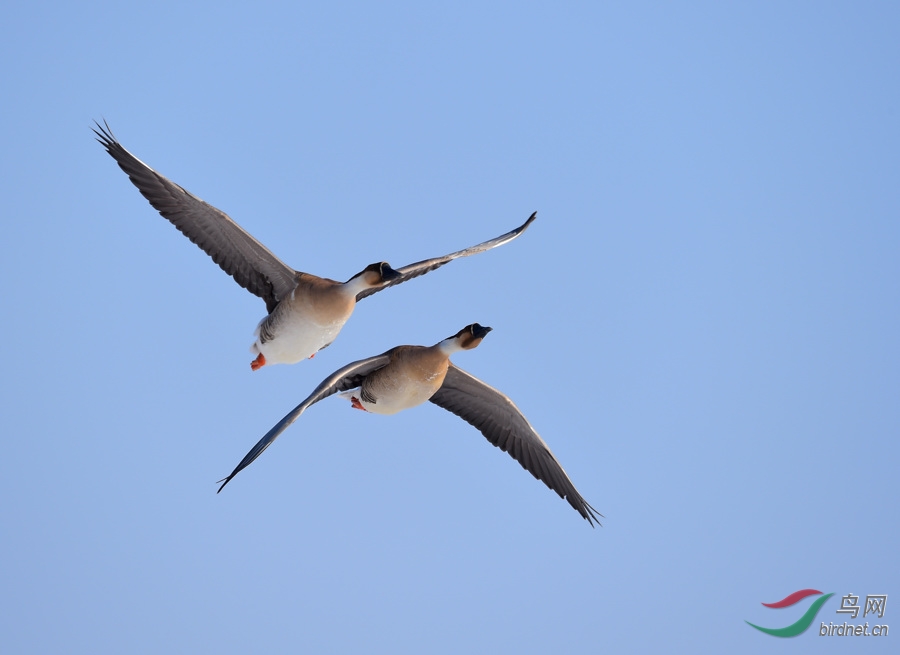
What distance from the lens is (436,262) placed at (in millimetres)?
11383

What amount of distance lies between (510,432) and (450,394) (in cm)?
78

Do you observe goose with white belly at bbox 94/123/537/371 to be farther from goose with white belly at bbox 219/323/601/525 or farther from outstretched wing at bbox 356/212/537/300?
goose with white belly at bbox 219/323/601/525

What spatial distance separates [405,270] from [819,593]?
732cm

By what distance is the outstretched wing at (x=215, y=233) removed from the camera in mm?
11289

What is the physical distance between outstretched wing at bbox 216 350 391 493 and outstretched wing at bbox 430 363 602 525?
3.38ft

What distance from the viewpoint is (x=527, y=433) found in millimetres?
12008

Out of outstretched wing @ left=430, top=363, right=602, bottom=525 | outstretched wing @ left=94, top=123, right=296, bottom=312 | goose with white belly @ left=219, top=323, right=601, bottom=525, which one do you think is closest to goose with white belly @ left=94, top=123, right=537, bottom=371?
outstretched wing @ left=94, top=123, right=296, bottom=312

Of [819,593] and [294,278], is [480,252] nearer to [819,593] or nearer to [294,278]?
[294,278]

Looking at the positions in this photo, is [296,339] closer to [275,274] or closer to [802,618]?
[275,274]

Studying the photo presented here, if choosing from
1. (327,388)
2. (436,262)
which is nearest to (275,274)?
(436,262)

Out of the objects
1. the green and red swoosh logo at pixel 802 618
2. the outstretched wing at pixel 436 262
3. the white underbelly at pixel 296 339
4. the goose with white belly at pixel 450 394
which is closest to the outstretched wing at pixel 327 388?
the goose with white belly at pixel 450 394

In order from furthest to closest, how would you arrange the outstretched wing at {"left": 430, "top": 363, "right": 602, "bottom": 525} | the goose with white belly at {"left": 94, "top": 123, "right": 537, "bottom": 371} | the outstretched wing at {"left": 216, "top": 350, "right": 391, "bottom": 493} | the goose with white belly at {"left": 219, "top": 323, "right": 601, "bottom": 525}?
1. the outstretched wing at {"left": 430, "top": 363, "right": 602, "bottom": 525}
2. the goose with white belly at {"left": 94, "top": 123, "right": 537, "bottom": 371}
3. the goose with white belly at {"left": 219, "top": 323, "right": 601, "bottom": 525}
4. the outstretched wing at {"left": 216, "top": 350, "right": 391, "bottom": 493}

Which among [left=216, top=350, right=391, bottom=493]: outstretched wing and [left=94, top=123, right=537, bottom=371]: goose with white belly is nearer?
[left=216, top=350, right=391, bottom=493]: outstretched wing

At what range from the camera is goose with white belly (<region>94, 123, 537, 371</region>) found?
11.3 metres
